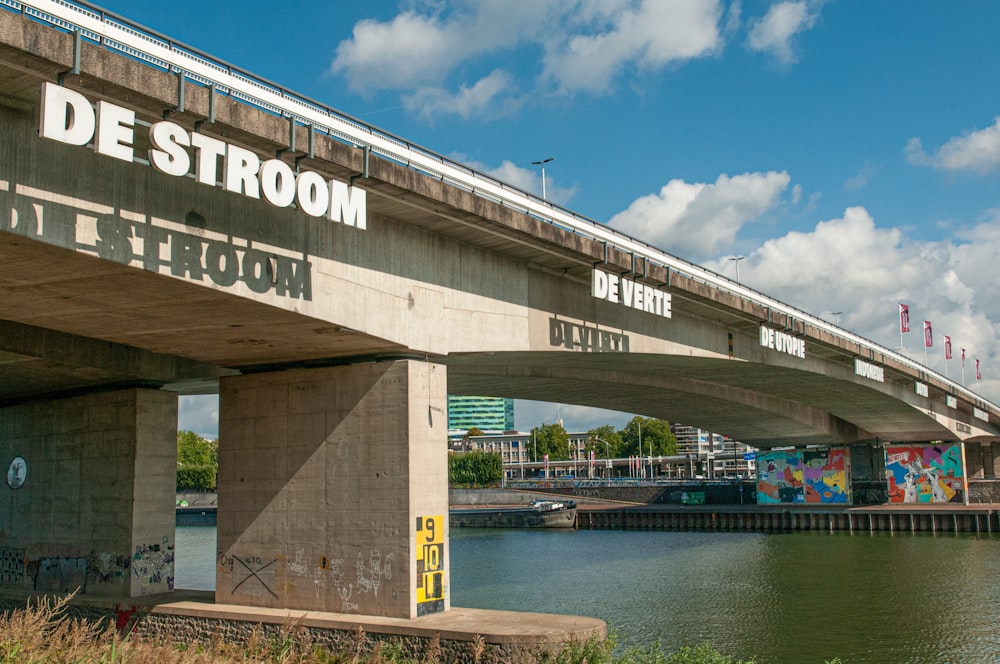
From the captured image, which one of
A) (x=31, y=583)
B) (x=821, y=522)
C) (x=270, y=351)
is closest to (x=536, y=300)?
(x=270, y=351)

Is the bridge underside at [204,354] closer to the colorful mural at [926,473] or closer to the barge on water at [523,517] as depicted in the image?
the colorful mural at [926,473]

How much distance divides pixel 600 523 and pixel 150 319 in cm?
8105

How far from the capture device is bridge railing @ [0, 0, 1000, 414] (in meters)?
17.9

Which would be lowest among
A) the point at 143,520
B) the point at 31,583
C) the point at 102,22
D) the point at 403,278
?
the point at 31,583

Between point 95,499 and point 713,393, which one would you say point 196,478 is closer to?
point 713,393

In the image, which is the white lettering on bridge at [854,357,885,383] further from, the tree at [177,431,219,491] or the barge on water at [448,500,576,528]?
the tree at [177,431,219,491]

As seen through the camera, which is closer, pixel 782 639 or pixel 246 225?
pixel 246 225

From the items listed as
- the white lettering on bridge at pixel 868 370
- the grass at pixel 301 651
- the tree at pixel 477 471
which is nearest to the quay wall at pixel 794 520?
the white lettering on bridge at pixel 868 370

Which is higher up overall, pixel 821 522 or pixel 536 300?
pixel 536 300

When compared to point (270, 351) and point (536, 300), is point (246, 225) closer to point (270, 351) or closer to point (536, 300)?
point (270, 351)

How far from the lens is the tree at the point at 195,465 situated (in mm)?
156500

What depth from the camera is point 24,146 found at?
17.7 meters

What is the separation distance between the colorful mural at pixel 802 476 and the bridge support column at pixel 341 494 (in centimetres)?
8071

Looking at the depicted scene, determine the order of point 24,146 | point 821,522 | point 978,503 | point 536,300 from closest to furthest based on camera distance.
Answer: point 24,146 → point 536,300 → point 821,522 → point 978,503
